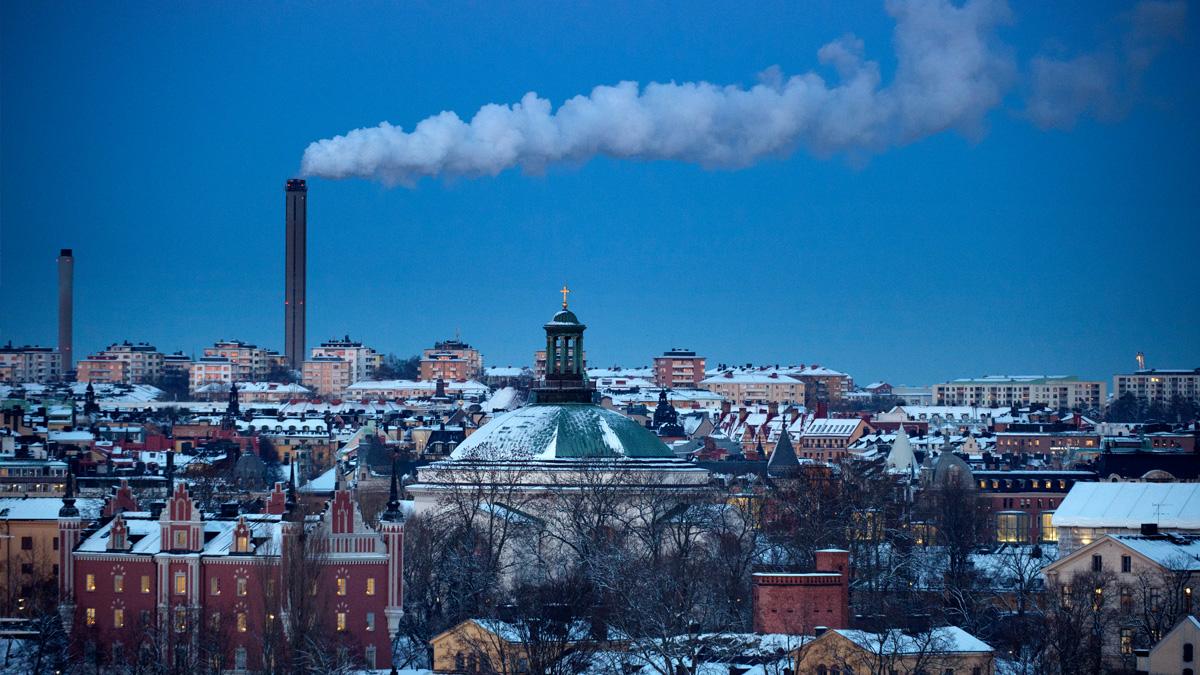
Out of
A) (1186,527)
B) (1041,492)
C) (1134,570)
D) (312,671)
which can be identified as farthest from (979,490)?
(312,671)

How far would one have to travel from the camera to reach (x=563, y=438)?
64312 mm

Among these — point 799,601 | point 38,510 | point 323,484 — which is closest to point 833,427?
point 323,484

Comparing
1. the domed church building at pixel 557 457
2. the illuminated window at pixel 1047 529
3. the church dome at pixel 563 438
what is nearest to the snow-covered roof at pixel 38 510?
the domed church building at pixel 557 457

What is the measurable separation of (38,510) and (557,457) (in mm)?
12922

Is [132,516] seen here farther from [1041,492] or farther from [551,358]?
[1041,492]

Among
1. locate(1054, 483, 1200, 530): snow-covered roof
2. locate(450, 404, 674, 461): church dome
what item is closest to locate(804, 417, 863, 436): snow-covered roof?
locate(1054, 483, 1200, 530): snow-covered roof

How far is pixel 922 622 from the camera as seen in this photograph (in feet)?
156

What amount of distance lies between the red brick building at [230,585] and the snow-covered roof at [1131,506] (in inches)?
791

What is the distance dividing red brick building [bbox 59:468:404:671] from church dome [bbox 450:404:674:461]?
7251 mm

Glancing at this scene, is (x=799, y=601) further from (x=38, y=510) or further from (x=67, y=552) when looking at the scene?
(x=38, y=510)

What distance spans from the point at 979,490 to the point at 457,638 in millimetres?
52509

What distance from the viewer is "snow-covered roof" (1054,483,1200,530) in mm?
67188

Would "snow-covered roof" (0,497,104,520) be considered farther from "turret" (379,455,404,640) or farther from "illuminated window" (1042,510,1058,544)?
"illuminated window" (1042,510,1058,544)

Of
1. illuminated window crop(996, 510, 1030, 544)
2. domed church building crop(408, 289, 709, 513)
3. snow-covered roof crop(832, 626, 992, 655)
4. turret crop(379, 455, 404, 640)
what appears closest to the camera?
snow-covered roof crop(832, 626, 992, 655)
